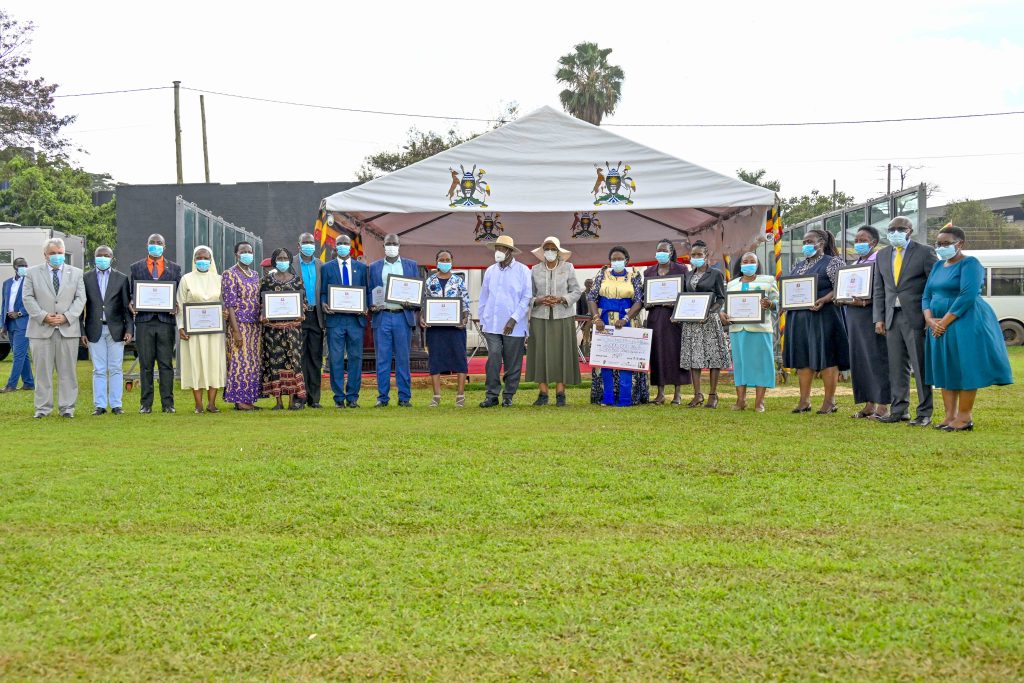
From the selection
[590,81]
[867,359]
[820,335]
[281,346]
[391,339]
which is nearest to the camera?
[867,359]

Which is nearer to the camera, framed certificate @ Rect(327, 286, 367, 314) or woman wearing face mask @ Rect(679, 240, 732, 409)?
woman wearing face mask @ Rect(679, 240, 732, 409)

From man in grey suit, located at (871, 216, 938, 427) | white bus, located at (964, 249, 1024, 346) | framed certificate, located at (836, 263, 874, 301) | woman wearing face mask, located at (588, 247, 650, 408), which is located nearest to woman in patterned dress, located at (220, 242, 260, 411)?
woman wearing face mask, located at (588, 247, 650, 408)

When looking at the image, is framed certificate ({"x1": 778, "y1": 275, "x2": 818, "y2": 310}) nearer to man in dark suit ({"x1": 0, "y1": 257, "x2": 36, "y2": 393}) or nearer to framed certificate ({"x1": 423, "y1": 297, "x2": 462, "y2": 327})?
framed certificate ({"x1": 423, "y1": 297, "x2": 462, "y2": 327})

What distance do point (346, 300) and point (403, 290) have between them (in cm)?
62

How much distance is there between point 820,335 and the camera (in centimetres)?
991

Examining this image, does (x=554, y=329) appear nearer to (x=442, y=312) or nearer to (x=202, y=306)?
(x=442, y=312)

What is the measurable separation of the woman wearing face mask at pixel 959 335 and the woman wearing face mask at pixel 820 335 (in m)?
1.58

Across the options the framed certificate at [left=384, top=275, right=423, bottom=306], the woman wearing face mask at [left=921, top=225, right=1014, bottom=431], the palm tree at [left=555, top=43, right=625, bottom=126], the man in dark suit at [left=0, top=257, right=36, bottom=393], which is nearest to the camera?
the woman wearing face mask at [left=921, top=225, right=1014, bottom=431]

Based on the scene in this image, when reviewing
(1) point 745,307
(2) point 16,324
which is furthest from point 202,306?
(2) point 16,324

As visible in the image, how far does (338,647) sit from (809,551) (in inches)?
83.9

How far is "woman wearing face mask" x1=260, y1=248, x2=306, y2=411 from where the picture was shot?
10.5 meters

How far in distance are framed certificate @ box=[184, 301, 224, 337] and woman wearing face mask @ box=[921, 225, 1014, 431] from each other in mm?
6851

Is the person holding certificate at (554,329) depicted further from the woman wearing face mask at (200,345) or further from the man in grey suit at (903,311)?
the woman wearing face mask at (200,345)

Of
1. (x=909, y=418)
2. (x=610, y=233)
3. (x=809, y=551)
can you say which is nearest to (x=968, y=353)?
(x=909, y=418)
